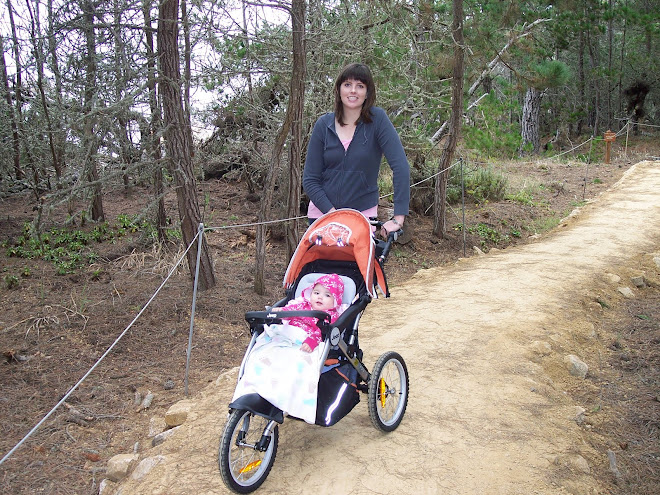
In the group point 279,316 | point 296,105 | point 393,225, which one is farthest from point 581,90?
point 279,316

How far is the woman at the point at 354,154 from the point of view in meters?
3.92

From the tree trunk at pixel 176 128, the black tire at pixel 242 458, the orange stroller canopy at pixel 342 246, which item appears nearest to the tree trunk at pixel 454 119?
the tree trunk at pixel 176 128

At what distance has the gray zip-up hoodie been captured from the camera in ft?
13.0

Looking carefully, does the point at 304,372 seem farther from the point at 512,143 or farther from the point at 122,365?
the point at 512,143

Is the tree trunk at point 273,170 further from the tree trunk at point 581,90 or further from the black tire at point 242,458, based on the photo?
the tree trunk at point 581,90

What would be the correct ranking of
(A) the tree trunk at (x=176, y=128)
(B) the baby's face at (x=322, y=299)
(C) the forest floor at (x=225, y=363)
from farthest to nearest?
(A) the tree trunk at (x=176, y=128)
(C) the forest floor at (x=225, y=363)
(B) the baby's face at (x=322, y=299)

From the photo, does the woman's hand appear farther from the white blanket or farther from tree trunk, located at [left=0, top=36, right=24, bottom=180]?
tree trunk, located at [left=0, top=36, right=24, bottom=180]

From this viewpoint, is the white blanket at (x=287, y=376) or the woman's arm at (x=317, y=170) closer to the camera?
the white blanket at (x=287, y=376)

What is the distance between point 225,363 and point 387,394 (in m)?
2.18

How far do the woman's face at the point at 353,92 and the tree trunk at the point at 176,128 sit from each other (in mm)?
2726

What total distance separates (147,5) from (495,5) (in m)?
9.04

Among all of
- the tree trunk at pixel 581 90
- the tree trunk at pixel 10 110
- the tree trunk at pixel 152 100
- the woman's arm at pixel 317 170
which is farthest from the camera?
the tree trunk at pixel 581 90

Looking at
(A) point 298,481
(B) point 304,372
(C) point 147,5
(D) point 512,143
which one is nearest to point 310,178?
(B) point 304,372

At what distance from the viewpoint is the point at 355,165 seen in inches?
158
